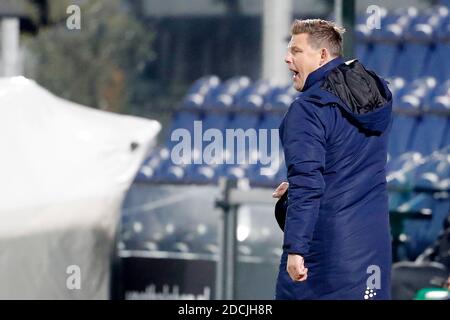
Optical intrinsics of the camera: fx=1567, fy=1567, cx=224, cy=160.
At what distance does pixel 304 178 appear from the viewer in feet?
15.8

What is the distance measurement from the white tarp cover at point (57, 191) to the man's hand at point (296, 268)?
354cm

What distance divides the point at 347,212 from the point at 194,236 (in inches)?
183

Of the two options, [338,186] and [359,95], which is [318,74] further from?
[338,186]

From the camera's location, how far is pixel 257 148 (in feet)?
34.4

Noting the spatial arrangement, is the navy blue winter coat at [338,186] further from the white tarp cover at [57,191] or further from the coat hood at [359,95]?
the white tarp cover at [57,191]

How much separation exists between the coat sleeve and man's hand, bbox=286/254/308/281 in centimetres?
2

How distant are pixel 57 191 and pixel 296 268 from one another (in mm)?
3732

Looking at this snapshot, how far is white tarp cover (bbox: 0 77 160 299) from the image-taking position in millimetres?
8219

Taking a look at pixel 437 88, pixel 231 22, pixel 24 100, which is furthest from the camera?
pixel 231 22

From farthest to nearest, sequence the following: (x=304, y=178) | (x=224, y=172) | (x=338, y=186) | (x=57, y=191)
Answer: (x=224, y=172)
(x=57, y=191)
(x=338, y=186)
(x=304, y=178)

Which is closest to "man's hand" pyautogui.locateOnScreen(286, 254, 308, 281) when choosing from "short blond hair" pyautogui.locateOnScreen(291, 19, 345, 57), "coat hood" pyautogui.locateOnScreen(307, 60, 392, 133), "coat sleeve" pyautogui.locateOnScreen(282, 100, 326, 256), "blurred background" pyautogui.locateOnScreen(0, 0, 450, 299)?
"coat sleeve" pyautogui.locateOnScreen(282, 100, 326, 256)

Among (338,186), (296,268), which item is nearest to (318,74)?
(338,186)
